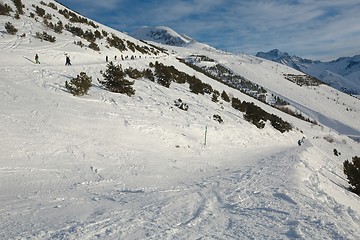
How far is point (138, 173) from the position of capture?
8.88 metres

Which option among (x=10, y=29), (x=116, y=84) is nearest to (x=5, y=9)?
(x=10, y=29)

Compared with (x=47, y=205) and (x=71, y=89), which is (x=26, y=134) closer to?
(x=47, y=205)

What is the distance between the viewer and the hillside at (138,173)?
4.96 metres

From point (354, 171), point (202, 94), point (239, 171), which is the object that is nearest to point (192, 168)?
point (239, 171)

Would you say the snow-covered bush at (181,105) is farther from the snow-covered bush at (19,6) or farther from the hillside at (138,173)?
the snow-covered bush at (19,6)

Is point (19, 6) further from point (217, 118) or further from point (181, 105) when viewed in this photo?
point (217, 118)

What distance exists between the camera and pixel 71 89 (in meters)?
14.0

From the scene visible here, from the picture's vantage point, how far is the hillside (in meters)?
4.96

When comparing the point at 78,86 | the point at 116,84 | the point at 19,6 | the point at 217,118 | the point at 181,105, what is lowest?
the point at 217,118

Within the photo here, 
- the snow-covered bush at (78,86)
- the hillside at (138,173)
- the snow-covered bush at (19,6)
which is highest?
the snow-covered bush at (19,6)

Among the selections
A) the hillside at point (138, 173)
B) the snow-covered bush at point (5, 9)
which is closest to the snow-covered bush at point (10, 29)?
the hillside at point (138, 173)

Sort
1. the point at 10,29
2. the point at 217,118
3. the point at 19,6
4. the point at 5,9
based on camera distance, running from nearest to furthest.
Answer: the point at 217,118 → the point at 10,29 → the point at 5,9 → the point at 19,6

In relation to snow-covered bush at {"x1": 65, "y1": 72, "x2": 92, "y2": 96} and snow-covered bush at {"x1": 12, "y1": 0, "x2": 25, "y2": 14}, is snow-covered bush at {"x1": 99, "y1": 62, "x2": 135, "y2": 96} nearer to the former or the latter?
snow-covered bush at {"x1": 65, "y1": 72, "x2": 92, "y2": 96}

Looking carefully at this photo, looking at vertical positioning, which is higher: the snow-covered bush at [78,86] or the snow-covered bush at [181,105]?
the snow-covered bush at [78,86]
